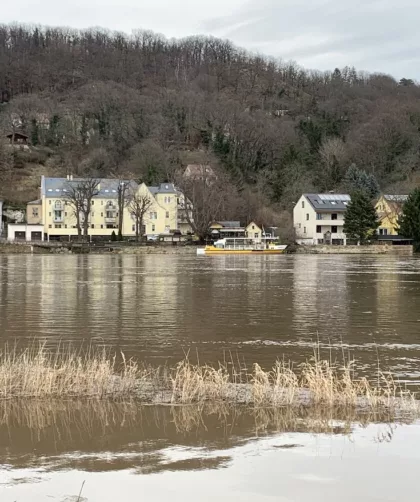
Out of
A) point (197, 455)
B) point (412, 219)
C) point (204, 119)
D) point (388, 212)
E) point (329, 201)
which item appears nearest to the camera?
point (197, 455)

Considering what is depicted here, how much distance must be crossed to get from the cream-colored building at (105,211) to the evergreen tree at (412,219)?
122 feet

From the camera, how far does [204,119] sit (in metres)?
151

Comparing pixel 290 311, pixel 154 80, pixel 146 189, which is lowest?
pixel 290 311

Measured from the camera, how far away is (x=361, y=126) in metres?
133

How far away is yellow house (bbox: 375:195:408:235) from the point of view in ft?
326

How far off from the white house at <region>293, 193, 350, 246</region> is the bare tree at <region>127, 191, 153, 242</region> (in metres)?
23.4

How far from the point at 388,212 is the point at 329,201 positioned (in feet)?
30.9

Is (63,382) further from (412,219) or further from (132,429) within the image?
(412,219)

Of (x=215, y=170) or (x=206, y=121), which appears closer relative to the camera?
(x=215, y=170)

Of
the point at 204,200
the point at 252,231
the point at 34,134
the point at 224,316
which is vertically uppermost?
the point at 34,134

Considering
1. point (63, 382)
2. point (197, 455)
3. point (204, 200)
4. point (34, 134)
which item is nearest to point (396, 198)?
point (204, 200)

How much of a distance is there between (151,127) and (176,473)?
465 feet

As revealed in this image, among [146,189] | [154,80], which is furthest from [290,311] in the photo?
[154,80]

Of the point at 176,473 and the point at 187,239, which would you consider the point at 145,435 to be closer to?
the point at 176,473
